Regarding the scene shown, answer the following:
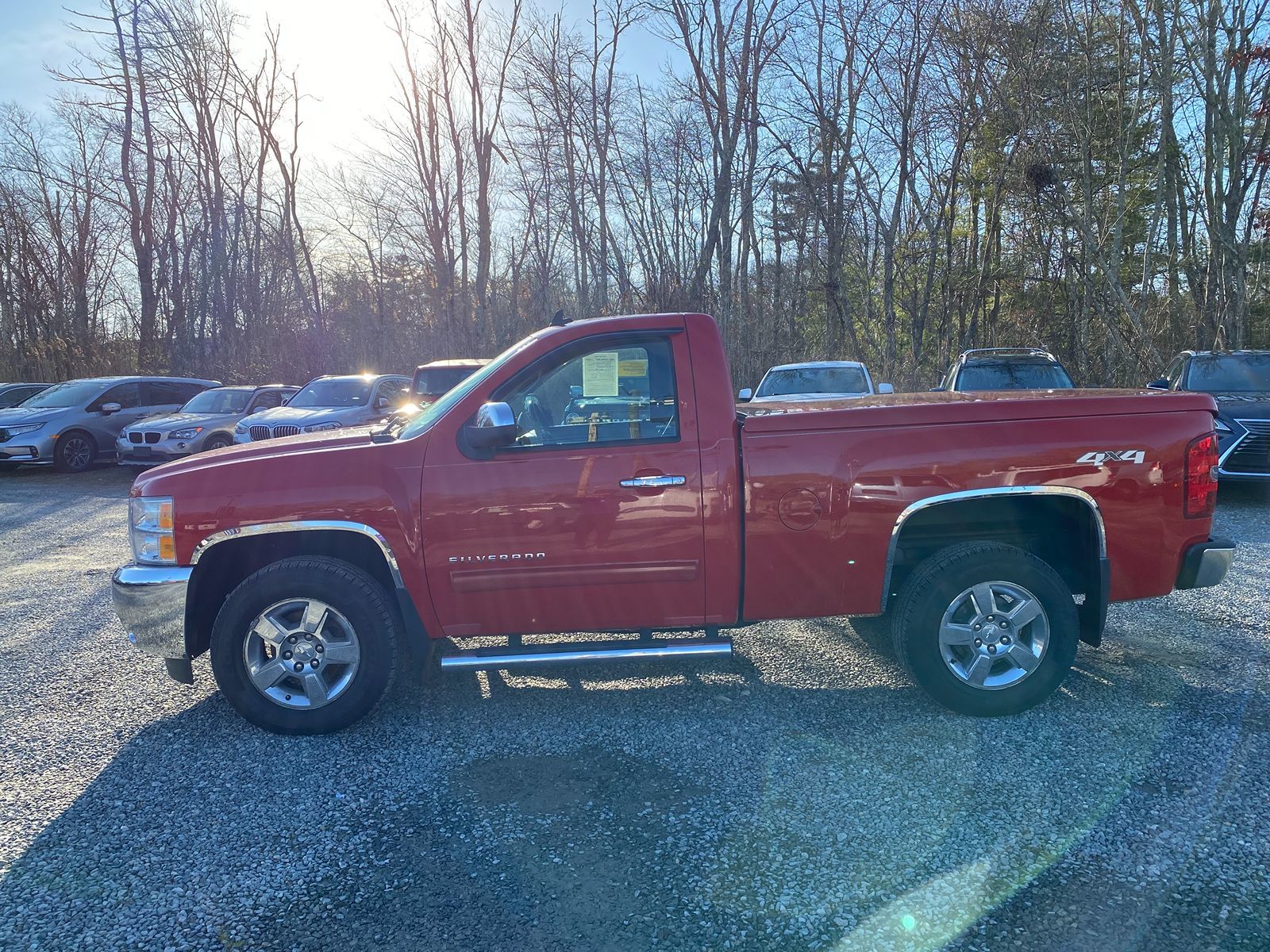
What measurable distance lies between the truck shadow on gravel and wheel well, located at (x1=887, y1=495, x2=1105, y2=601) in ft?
2.16

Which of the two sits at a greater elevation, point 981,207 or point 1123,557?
point 981,207

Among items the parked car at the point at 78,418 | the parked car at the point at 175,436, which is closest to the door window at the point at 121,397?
the parked car at the point at 78,418

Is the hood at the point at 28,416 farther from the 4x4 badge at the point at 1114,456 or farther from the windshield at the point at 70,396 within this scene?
the 4x4 badge at the point at 1114,456

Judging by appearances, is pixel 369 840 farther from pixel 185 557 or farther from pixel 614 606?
pixel 185 557

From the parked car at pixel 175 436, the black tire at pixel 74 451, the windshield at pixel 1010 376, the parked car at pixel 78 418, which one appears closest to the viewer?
the windshield at pixel 1010 376

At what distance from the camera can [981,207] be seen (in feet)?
80.5

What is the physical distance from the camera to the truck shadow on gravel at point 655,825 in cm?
250

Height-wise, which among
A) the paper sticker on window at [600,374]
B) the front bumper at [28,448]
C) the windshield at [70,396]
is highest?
the windshield at [70,396]

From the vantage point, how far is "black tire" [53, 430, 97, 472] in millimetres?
14508

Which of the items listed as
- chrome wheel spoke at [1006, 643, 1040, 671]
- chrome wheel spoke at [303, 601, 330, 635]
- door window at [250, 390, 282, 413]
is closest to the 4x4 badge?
chrome wheel spoke at [1006, 643, 1040, 671]

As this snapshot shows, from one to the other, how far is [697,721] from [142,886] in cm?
234

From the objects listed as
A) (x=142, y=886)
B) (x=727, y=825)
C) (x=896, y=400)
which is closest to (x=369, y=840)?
(x=142, y=886)

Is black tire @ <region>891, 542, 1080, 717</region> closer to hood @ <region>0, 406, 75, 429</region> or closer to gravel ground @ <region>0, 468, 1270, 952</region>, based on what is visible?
gravel ground @ <region>0, 468, 1270, 952</region>

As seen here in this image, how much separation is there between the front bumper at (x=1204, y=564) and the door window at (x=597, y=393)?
257 cm
